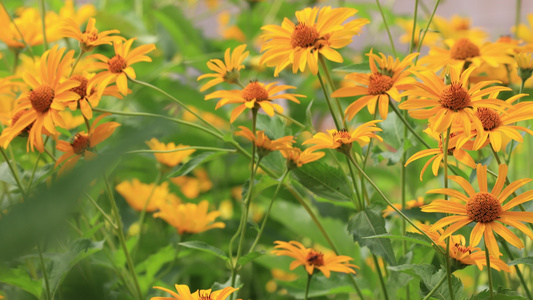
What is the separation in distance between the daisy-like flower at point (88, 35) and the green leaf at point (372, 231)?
200 mm

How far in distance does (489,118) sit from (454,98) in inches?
1.4

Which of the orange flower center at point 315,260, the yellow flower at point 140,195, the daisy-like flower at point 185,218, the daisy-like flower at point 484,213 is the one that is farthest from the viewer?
the yellow flower at point 140,195

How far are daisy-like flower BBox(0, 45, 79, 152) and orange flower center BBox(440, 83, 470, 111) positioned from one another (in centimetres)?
21

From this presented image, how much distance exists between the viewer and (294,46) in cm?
35

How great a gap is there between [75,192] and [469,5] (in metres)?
3.15

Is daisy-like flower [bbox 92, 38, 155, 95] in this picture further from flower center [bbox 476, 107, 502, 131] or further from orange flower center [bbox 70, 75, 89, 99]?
flower center [bbox 476, 107, 502, 131]

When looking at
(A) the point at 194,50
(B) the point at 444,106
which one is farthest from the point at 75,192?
(A) the point at 194,50

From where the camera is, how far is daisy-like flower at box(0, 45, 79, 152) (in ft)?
1.05

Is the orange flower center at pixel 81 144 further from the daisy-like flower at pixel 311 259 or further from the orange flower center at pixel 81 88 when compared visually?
the daisy-like flower at pixel 311 259

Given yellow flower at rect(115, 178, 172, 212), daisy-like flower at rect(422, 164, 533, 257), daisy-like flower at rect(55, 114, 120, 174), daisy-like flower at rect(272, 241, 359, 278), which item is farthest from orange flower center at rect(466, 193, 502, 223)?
yellow flower at rect(115, 178, 172, 212)

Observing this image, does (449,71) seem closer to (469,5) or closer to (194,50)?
(194,50)

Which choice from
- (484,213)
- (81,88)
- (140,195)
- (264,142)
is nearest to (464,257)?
(484,213)

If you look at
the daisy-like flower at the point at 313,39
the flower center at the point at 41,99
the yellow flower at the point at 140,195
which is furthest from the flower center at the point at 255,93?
the yellow flower at the point at 140,195

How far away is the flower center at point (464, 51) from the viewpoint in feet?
1.43
